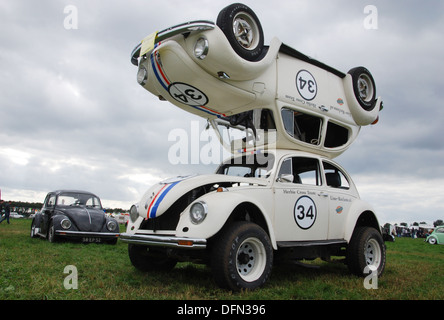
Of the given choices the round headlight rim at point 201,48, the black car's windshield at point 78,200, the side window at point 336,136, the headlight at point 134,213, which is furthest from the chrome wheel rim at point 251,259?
the black car's windshield at point 78,200

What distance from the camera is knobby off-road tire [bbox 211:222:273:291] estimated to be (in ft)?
13.6

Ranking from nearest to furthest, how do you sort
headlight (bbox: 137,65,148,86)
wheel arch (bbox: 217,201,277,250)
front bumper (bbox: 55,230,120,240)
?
1. wheel arch (bbox: 217,201,277,250)
2. headlight (bbox: 137,65,148,86)
3. front bumper (bbox: 55,230,120,240)

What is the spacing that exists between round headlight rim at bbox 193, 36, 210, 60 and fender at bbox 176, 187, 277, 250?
1.92 m

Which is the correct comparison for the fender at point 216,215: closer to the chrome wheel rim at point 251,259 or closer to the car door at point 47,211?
the chrome wheel rim at point 251,259

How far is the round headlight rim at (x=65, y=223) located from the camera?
31.6 feet

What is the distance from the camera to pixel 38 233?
36.3 ft

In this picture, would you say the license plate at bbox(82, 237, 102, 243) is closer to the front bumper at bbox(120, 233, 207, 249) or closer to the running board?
the front bumper at bbox(120, 233, 207, 249)

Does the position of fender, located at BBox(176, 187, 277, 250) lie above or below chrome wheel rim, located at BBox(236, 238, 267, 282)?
above

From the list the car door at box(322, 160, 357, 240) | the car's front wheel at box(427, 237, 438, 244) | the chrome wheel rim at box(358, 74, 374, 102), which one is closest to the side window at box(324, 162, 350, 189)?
the car door at box(322, 160, 357, 240)

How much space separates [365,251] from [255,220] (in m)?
2.57

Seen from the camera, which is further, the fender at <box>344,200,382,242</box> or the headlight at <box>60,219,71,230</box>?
the headlight at <box>60,219,71,230</box>

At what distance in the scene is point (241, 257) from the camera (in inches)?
177
